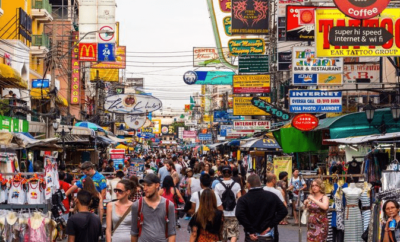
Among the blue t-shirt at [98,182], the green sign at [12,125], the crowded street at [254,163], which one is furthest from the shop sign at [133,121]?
the blue t-shirt at [98,182]

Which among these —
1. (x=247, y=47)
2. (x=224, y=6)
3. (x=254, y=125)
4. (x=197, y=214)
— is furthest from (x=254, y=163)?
(x=197, y=214)

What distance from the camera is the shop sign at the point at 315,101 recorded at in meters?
23.4

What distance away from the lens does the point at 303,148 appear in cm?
2547

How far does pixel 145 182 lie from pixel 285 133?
16.6m

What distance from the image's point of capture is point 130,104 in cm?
3906

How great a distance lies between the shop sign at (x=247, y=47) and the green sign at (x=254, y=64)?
189 centimetres

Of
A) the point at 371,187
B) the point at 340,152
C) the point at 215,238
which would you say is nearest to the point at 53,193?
the point at 215,238

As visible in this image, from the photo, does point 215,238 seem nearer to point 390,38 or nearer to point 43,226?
point 43,226

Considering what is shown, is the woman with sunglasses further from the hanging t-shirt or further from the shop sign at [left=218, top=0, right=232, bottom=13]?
the shop sign at [left=218, top=0, right=232, bottom=13]

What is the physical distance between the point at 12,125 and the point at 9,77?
218cm

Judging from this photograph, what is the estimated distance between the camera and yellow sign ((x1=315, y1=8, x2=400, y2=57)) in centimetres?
1717

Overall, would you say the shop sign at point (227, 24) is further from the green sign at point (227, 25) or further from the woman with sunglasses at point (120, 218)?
the woman with sunglasses at point (120, 218)

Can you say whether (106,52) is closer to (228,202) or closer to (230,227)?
(228,202)

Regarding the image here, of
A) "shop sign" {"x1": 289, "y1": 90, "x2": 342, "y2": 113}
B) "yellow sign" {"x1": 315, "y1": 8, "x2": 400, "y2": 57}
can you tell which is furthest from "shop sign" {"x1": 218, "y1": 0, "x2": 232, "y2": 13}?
"yellow sign" {"x1": 315, "y1": 8, "x2": 400, "y2": 57}
